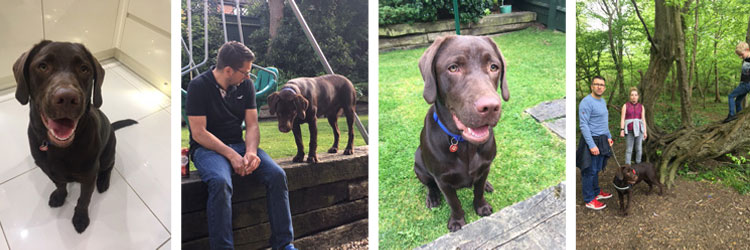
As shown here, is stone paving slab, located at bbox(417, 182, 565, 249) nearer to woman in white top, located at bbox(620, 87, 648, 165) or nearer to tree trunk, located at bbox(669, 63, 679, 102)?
woman in white top, located at bbox(620, 87, 648, 165)

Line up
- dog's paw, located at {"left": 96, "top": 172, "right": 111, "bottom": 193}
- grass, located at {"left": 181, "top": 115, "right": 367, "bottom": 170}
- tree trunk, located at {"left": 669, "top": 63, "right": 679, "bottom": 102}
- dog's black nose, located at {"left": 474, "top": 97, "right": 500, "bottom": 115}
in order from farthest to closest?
tree trunk, located at {"left": 669, "top": 63, "right": 679, "bottom": 102} < grass, located at {"left": 181, "top": 115, "right": 367, "bottom": 170} < dog's black nose, located at {"left": 474, "top": 97, "right": 500, "bottom": 115} < dog's paw, located at {"left": 96, "top": 172, "right": 111, "bottom": 193}

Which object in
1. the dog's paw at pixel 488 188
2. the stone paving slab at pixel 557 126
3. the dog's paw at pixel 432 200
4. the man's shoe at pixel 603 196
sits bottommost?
the man's shoe at pixel 603 196

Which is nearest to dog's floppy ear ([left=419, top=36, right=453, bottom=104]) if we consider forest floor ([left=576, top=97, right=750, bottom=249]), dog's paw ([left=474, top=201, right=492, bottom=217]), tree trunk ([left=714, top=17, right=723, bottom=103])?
dog's paw ([left=474, top=201, right=492, bottom=217])

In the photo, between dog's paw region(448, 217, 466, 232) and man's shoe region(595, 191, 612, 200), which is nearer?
dog's paw region(448, 217, 466, 232)

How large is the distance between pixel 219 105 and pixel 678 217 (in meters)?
3.79

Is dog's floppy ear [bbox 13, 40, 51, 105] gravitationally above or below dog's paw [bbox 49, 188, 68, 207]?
above

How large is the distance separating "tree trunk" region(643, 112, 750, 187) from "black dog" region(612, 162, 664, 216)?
0.52 feet

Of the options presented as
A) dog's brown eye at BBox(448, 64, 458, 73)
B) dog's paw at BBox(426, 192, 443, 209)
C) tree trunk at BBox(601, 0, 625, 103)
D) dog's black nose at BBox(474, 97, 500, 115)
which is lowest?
dog's paw at BBox(426, 192, 443, 209)

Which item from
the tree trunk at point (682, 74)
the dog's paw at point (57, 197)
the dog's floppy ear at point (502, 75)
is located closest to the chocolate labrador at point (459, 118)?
the dog's floppy ear at point (502, 75)

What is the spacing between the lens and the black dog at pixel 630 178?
9.70 ft

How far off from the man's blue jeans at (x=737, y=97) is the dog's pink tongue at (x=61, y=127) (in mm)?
4886

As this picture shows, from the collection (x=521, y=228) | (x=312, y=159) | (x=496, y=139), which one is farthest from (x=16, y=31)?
(x=521, y=228)

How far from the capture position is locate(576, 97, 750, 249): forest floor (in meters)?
2.88

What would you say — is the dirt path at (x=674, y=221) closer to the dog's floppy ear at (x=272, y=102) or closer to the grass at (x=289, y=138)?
the grass at (x=289, y=138)
